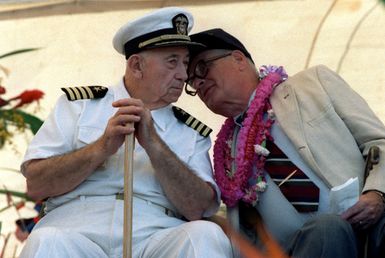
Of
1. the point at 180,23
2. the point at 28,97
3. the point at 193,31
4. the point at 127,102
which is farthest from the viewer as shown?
the point at 193,31

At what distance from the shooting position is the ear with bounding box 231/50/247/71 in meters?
4.16

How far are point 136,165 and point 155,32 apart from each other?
431 mm

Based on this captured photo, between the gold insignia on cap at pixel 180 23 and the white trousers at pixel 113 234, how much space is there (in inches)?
22.3

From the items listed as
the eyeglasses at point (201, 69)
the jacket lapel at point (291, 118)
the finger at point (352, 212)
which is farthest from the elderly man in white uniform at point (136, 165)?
the finger at point (352, 212)

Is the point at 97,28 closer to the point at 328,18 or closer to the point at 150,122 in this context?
the point at 328,18

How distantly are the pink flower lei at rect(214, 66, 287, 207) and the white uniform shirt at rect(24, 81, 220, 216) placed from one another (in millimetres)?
81

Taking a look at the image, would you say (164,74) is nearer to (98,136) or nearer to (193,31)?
(98,136)

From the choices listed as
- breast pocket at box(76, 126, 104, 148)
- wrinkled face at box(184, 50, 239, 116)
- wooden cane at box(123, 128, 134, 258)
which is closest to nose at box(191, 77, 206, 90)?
wrinkled face at box(184, 50, 239, 116)

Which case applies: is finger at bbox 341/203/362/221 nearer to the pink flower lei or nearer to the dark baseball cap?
the pink flower lei

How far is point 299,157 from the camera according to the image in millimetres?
3936

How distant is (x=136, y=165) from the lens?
12.7 ft

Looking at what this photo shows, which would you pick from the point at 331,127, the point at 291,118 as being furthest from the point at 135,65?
the point at 331,127

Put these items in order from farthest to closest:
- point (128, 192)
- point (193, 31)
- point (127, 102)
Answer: point (193, 31), point (127, 102), point (128, 192)

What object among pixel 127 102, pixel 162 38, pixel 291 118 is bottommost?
pixel 291 118
